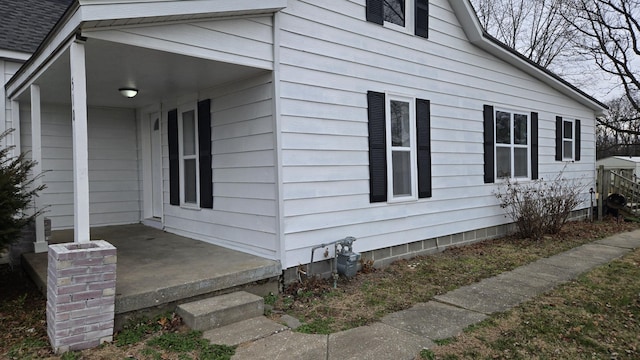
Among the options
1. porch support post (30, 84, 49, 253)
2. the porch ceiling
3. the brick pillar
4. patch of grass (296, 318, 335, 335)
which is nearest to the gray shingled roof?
the porch ceiling

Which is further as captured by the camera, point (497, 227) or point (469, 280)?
point (497, 227)

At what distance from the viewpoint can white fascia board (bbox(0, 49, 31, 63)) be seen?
18.3 ft

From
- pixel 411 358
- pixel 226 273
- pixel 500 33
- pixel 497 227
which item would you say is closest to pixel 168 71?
pixel 226 273

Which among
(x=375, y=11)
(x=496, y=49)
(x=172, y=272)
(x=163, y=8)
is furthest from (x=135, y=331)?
(x=496, y=49)

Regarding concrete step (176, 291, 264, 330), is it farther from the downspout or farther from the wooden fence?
the wooden fence

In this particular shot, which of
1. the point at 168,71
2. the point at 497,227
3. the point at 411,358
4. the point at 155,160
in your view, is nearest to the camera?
the point at 411,358

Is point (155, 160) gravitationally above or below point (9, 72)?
below

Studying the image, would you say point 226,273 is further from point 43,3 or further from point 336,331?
point 43,3

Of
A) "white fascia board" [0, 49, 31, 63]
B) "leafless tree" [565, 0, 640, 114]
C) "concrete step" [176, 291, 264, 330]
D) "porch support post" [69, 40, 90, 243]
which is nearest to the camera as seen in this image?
"porch support post" [69, 40, 90, 243]

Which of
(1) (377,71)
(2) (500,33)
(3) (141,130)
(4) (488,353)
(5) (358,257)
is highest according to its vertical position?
(2) (500,33)

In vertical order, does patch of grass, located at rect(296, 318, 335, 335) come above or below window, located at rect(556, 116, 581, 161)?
below

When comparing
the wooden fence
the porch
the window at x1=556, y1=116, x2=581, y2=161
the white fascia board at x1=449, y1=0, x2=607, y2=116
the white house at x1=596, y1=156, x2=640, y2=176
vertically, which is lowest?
the porch

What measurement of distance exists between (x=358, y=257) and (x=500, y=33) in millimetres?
19874

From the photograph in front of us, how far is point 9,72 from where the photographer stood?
19.0 ft
